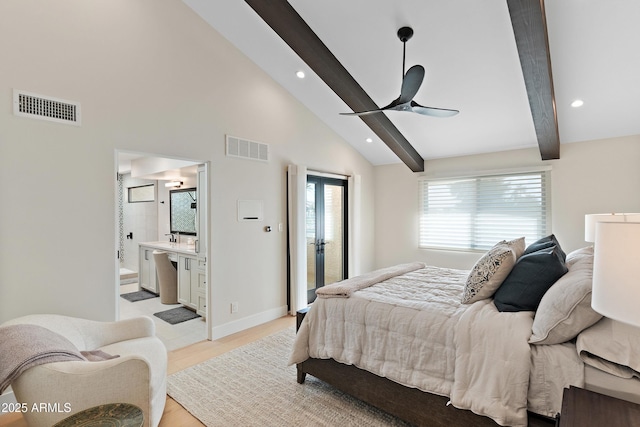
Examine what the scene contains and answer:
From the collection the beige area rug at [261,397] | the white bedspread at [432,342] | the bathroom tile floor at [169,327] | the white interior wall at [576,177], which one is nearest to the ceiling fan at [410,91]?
the white bedspread at [432,342]

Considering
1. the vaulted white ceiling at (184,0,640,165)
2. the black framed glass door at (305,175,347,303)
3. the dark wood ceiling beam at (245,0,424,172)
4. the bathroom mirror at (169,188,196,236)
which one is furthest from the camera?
the bathroom mirror at (169,188,196,236)

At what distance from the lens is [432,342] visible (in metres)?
1.97

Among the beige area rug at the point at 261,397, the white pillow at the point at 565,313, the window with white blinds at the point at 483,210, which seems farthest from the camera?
the window with white blinds at the point at 483,210

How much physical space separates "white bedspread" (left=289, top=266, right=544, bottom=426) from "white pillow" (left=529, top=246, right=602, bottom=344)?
9cm

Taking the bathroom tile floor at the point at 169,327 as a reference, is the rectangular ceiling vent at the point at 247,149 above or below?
above

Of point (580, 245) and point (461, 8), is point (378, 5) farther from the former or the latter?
point (580, 245)

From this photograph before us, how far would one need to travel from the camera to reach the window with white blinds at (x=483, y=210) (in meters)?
4.67

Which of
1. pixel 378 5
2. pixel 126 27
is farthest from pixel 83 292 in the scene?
pixel 378 5

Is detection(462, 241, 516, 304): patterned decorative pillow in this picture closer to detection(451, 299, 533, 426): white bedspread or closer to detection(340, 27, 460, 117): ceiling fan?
detection(451, 299, 533, 426): white bedspread

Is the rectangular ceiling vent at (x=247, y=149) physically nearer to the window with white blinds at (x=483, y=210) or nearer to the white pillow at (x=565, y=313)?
the window with white blinds at (x=483, y=210)

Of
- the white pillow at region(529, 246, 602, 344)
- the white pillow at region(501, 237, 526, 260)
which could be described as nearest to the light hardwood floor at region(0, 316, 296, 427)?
the white pillow at region(529, 246, 602, 344)

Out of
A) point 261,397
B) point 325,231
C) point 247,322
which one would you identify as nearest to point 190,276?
point 247,322

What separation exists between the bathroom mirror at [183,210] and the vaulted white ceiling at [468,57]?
256 centimetres

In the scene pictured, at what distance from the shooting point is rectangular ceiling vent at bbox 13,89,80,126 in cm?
243
